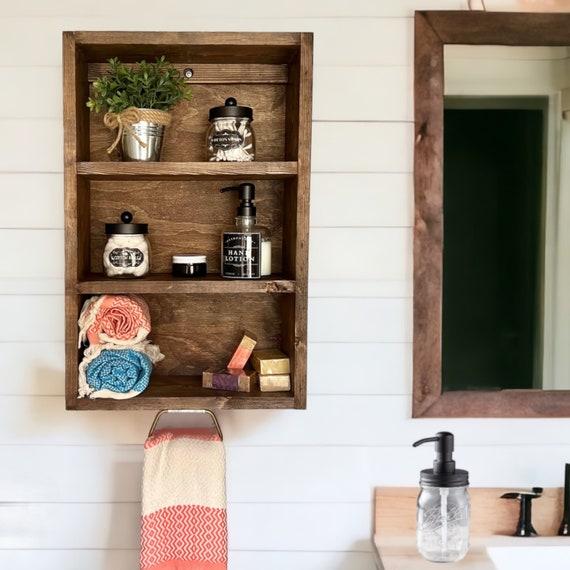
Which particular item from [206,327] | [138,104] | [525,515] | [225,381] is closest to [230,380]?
[225,381]

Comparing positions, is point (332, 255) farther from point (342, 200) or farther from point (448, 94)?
point (448, 94)

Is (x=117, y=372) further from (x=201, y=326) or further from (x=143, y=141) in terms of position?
(x=143, y=141)

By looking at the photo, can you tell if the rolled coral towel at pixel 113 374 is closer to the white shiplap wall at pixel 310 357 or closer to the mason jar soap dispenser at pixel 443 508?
the white shiplap wall at pixel 310 357

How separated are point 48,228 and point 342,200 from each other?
0.58 m

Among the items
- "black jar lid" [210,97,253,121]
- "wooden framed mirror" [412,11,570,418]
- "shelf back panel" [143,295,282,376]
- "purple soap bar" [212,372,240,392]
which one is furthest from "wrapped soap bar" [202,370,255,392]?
"black jar lid" [210,97,253,121]

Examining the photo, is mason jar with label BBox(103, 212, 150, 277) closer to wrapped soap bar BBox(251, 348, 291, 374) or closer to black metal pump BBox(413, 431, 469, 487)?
wrapped soap bar BBox(251, 348, 291, 374)

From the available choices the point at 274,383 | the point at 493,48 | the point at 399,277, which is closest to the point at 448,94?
the point at 493,48

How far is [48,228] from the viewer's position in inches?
63.6

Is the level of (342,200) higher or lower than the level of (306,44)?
lower

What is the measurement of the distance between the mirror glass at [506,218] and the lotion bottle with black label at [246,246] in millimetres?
370

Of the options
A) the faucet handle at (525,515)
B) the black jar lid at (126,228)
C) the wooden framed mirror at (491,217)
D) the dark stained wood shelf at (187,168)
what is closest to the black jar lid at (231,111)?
the dark stained wood shelf at (187,168)

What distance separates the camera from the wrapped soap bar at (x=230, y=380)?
59.2 inches

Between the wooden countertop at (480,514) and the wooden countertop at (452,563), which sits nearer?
the wooden countertop at (452,563)

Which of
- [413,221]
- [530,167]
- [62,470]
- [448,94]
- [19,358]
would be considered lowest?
[62,470]
